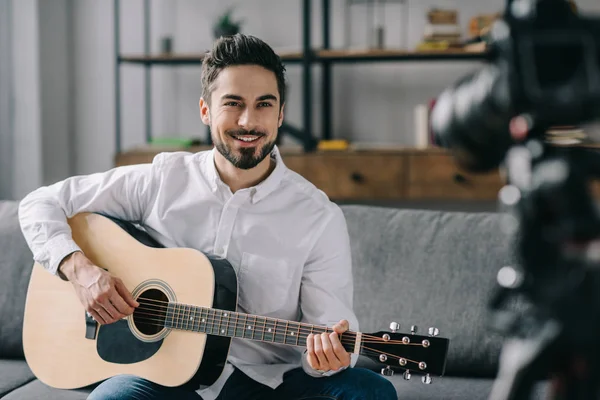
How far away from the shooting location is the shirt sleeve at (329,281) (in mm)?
1583

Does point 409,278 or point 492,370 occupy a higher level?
point 409,278

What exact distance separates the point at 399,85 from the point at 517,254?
111 inches

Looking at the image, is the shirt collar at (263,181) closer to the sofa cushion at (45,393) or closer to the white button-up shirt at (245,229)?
the white button-up shirt at (245,229)

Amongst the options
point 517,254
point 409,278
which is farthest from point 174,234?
point 517,254

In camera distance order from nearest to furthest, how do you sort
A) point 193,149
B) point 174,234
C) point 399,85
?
point 174,234
point 193,149
point 399,85

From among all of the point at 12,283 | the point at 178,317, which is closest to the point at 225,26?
the point at 12,283

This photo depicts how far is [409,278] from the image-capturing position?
6.23 feet

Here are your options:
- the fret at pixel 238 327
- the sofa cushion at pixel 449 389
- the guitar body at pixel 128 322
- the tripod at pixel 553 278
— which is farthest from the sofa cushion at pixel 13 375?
the tripod at pixel 553 278

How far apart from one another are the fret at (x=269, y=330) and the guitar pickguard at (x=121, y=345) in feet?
0.82

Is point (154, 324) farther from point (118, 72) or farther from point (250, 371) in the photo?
point (118, 72)

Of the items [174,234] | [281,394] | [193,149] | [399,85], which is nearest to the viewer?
[281,394]

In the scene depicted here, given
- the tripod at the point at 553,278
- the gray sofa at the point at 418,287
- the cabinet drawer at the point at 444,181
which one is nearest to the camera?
the tripod at the point at 553,278

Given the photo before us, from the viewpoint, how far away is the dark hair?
1694 millimetres

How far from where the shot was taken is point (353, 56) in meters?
3.29
